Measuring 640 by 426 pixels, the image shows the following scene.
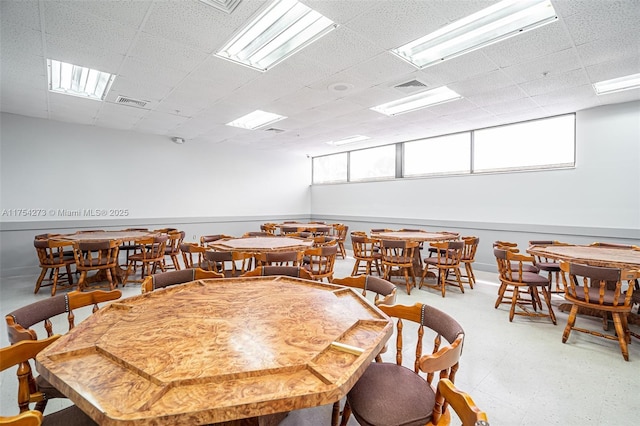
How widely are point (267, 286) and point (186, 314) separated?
1.94 feet

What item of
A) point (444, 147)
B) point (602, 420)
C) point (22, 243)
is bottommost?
point (602, 420)

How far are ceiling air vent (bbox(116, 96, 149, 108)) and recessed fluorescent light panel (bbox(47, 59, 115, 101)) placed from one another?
204 mm

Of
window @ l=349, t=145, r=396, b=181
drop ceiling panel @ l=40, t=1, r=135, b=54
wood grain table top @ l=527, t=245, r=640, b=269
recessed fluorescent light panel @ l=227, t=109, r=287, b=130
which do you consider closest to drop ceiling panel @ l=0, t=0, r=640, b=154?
drop ceiling panel @ l=40, t=1, r=135, b=54

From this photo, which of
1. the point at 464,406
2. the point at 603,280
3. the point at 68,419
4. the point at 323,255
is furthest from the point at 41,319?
the point at 603,280

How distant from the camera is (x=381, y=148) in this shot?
8.10 metres

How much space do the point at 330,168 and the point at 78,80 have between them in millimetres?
6691

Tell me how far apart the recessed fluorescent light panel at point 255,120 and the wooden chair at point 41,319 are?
4341 mm

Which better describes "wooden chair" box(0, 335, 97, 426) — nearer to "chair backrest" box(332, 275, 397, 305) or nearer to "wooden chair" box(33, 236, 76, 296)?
"chair backrest" box(332, 275, 397, 305)

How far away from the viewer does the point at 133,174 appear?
6.61 metres

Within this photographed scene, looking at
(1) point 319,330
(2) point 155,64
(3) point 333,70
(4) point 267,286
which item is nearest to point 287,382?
(1) point 319,330

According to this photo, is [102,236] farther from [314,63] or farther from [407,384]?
[407,384]

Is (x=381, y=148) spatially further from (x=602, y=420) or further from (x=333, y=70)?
(x=602, y=420)

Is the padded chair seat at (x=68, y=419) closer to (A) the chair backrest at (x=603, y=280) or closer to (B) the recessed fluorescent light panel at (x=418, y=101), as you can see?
(A) the chair backrest at (x=603, y=280)

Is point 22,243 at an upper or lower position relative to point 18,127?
lower
